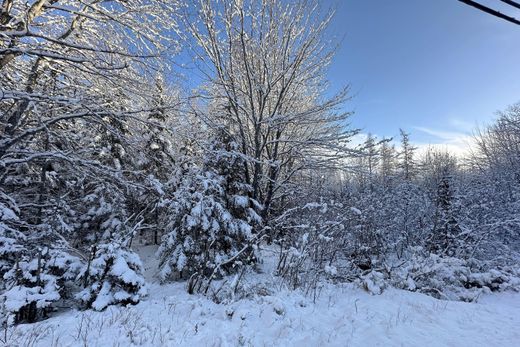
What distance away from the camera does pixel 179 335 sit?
3814 millimetres

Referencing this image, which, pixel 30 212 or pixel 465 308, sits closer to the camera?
pixel 465 308

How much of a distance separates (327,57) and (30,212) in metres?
10.8

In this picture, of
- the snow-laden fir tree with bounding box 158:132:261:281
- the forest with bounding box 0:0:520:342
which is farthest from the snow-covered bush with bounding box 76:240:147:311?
the snow-laden fir tree with bounding box 158:132:261:281

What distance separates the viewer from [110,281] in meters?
5.36

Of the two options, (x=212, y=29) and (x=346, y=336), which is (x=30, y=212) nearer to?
(x=212, y=29)

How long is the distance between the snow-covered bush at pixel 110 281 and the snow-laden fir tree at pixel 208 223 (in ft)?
5.73

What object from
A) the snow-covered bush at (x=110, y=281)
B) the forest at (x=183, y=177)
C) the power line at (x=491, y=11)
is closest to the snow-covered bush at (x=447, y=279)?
the forest at (x=183, y=177)

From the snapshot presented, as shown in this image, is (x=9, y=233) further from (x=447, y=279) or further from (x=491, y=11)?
(x=447, y=279)

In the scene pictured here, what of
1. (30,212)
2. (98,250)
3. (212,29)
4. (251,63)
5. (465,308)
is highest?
(212,29)

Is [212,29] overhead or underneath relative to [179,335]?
overhead

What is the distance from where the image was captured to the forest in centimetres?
504

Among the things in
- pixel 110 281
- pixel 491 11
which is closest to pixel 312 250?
pixel 110 281

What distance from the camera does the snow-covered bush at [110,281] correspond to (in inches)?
203

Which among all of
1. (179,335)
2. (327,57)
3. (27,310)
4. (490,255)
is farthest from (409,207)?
(27,310)
